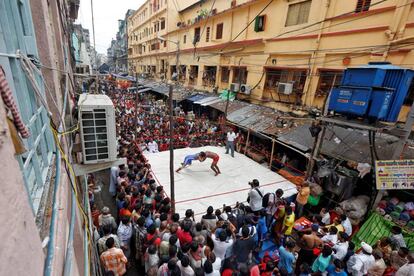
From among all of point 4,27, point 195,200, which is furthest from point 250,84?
point 4,27

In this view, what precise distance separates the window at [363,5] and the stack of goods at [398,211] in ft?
26.1

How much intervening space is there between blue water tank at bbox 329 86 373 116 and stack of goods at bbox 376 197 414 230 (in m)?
3.09

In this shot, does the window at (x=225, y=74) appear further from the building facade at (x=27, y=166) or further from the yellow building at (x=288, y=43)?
the building facade at (x=27, y=166)

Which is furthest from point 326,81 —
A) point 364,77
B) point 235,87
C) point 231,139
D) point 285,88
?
point 235,87

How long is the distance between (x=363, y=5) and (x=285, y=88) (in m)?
4.81

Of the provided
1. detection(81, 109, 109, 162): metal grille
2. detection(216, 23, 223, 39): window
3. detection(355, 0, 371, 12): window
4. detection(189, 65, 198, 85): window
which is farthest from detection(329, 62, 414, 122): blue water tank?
detection(189, 65, 198, 85): window

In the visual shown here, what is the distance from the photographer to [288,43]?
12727mm

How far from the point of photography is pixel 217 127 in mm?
16078

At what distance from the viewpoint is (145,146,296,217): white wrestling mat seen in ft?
25.0

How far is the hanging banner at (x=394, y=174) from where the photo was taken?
6.09 metres

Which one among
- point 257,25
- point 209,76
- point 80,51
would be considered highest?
point 257,25

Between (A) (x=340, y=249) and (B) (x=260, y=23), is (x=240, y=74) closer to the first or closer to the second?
(B) (x=260, y=23)

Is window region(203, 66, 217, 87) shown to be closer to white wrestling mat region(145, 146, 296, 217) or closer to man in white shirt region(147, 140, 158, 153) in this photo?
man in white shirt region(147, 140, 158, 153)

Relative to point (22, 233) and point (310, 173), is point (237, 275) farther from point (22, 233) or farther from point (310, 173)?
point (310, 173)
